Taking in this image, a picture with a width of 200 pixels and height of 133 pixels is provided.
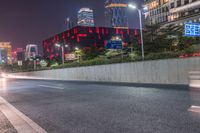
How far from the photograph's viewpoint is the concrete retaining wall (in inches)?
604

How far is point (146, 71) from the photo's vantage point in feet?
62.4

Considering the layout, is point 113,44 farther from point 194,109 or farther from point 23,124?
point 23,124

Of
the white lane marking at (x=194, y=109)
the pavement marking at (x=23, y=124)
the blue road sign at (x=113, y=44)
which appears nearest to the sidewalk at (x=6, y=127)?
the pavement marking at (x=23, y=124)

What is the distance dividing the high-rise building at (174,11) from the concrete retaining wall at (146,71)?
101ft

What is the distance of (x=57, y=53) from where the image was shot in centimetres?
14162

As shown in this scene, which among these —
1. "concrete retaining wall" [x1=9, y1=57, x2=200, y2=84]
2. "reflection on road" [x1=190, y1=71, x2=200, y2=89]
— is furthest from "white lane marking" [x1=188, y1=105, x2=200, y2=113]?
"concrete retaining wall" [x1=9, y1=57, x2=200, y2=84]

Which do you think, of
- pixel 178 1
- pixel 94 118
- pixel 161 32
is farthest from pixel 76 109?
pixel 178 1

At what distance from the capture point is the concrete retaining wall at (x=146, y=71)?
15.4 m

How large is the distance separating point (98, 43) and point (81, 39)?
9591mm

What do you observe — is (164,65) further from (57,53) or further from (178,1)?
(57,53)

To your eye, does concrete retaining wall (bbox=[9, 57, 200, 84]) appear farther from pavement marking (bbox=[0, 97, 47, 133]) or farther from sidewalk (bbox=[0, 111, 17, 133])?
sidewalk (bbox=[0, 111, 17, 133])

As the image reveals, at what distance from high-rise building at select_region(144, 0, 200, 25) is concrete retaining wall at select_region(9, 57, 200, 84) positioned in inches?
1211

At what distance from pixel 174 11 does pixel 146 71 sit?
6677cm

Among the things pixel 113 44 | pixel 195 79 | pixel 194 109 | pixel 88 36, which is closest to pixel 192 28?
pixel 113 44
